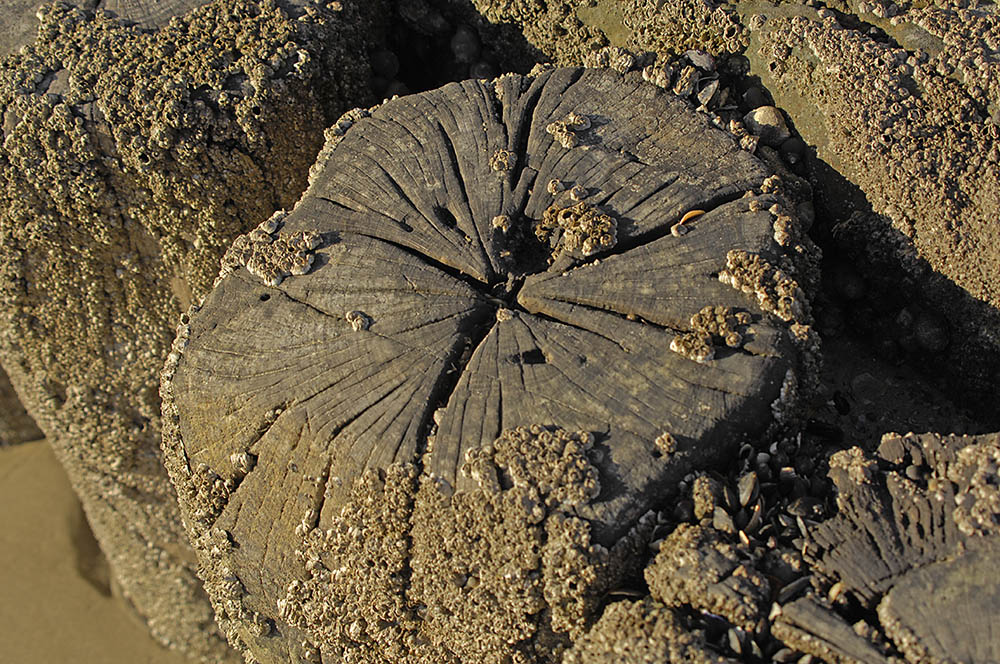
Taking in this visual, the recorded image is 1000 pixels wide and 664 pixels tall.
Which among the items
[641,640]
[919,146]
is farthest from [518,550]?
[919,146]

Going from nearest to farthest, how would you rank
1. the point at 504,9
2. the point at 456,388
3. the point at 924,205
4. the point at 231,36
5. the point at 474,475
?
the point at 474,475 < the point at 456,388 < the point at 924,205 < the point at 231,36 < the point at 504,9

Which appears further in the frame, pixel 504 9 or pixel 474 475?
pixel 504 9

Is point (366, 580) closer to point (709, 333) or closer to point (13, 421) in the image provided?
point (709, 333)

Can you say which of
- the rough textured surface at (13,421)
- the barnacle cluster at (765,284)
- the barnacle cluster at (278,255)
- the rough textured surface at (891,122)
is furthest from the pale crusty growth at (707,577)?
the rough textured surface at (13,421)

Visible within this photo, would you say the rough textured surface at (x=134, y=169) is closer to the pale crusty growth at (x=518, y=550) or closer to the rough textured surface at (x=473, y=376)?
the rough textured surface at (x=473, y=376)

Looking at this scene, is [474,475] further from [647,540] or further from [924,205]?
[924,205]

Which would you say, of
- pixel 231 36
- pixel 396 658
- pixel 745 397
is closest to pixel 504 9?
pixel 231 36
